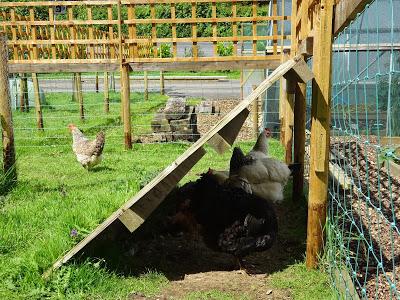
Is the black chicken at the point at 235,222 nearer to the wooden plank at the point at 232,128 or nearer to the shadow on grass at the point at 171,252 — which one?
the shadow on grass at the point at 171,252

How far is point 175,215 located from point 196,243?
0.30 m

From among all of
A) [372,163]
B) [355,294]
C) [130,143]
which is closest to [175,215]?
[355,294]

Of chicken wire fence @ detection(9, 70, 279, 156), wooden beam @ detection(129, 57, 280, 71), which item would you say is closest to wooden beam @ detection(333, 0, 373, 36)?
wooden beam @ detection(129, 57, 280, 71)

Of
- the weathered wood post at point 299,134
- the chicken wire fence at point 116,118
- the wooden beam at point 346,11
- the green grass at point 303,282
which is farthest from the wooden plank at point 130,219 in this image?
the chicken wire fence at point 116,118

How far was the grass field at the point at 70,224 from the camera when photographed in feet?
9.73

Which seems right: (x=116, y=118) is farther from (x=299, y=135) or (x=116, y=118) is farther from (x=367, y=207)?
(x=367, y=207)

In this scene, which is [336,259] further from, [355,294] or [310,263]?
[355,294]

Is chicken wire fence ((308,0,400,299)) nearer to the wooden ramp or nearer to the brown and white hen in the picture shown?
the wooden ramp

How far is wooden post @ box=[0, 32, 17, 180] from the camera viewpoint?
4.95 meters

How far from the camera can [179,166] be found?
2977 mm

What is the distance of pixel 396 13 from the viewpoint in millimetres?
6770

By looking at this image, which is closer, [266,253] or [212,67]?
[266,253]

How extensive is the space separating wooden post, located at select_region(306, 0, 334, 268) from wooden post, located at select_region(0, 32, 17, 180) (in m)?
3.49

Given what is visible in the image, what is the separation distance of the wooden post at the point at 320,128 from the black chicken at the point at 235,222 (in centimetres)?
35
